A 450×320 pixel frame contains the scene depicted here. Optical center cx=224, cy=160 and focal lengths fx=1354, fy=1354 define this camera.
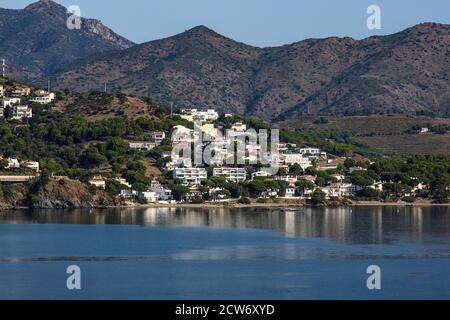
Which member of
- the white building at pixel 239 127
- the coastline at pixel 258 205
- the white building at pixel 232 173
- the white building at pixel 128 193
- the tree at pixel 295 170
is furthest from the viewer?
the white building at pixel 239 127

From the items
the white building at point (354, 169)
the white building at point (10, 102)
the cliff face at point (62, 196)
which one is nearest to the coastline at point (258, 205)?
the cliff face at point (62, 196)

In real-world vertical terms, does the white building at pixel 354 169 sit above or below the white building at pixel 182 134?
below

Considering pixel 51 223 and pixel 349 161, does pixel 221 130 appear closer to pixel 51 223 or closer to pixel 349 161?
pixel 349 161

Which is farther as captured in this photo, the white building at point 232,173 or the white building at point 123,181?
the white building at point 232,173

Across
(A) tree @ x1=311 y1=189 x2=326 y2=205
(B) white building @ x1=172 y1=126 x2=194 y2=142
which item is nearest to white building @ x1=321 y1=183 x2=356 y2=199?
(A) tree @ x1=311 y1=189 x2=326 y2=205

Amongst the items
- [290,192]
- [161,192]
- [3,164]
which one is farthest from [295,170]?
[3,164]

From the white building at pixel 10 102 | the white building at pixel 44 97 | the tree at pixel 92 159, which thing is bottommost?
the tree at pixel 92 159

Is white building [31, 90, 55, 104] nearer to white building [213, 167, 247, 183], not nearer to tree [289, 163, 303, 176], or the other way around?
white building [213, 167, 247, 183]

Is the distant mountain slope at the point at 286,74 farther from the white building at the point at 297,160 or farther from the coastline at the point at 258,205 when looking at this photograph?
the coastline at the point at 258,205

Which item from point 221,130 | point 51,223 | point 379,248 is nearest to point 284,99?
point 221,130
